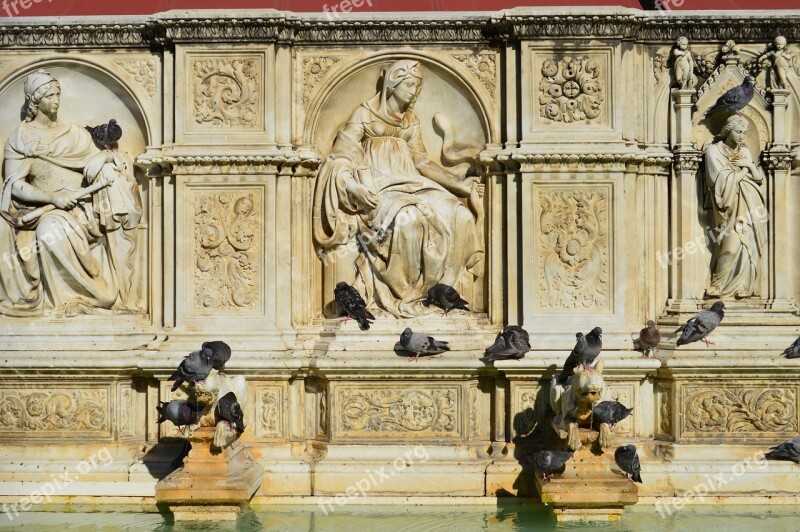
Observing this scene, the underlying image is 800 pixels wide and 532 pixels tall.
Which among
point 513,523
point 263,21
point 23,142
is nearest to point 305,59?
point 263,21

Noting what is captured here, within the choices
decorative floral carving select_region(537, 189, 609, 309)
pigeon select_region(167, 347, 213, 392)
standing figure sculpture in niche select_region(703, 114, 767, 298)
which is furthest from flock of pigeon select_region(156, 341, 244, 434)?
standing figure sculpture in niche select_region(703, 114, 767, 298)

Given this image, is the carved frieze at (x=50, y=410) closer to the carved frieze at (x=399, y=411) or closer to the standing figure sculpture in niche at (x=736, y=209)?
the carved frieze at (x=399, y=411)

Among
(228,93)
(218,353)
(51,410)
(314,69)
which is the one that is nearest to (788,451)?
(218,353)

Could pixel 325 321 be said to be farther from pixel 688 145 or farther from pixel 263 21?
pixel 688 145

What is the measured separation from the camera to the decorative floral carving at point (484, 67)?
12.4 meters

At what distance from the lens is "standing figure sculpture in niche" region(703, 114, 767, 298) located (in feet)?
40.1

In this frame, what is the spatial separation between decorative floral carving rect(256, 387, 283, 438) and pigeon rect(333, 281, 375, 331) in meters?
1.11

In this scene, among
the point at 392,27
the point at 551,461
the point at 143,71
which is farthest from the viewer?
the point at 143,71

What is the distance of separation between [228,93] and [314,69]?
3.22ft

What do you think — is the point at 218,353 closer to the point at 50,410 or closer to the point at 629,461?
the point at 50,410

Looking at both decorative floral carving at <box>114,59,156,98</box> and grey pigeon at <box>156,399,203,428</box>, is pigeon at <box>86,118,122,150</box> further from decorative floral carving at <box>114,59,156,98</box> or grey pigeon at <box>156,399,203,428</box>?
grey pigeon at <box>156,399,203,428</box>

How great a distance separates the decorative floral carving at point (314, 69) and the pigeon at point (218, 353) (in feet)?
9.68

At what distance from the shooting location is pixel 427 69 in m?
12.6

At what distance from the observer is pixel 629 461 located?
1090cm
